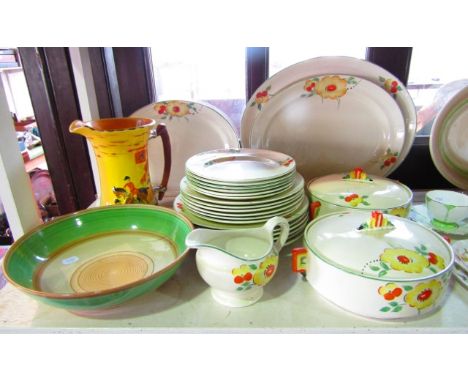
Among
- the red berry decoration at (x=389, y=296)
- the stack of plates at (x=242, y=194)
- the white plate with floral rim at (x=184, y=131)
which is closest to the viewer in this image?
the red berry decoration at (x=389, y=296)

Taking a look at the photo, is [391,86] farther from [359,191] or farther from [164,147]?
[164,147]

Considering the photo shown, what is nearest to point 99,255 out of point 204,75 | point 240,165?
point 240,165

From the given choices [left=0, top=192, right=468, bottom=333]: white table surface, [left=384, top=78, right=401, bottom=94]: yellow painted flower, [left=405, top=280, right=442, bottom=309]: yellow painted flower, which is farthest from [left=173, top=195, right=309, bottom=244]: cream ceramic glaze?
[left=384, top=78, right=401, bottom=94]: yellow painted flower

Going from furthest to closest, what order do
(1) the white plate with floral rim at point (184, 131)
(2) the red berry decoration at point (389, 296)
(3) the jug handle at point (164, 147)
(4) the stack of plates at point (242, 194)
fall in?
1. (1) the white plate with floral rim at point (184, 131)
2. (3) the jug handle at point (164, 147)
3. (4) the stack of plates at point (242, 194)
4. (2) the red berry decoration at point (389, 296)

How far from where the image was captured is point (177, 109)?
2.63ft

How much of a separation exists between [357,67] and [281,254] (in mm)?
444

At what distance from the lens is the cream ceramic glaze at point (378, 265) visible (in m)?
0.43

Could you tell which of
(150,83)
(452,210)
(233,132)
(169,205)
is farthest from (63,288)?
(452,210)

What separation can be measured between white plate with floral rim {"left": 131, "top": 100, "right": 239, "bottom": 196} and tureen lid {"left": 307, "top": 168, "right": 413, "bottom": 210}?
0.74ft

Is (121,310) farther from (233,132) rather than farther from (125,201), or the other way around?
(233,132)

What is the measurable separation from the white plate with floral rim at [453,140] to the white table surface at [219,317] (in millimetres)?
335

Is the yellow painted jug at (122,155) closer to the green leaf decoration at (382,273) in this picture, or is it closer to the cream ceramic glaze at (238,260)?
the cream ceramic glaze at (238,260)

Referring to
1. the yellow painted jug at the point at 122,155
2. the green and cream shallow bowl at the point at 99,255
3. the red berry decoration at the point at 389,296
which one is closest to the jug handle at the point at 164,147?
the yellow painted jug at the point at 122,155

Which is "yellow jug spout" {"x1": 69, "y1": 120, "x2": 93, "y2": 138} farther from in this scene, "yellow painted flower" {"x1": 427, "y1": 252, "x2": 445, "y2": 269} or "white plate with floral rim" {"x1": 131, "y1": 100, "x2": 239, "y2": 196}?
"yellow painted flower" {"x1": 427, "y1": 252, "x2": 445, "y2": 269}
